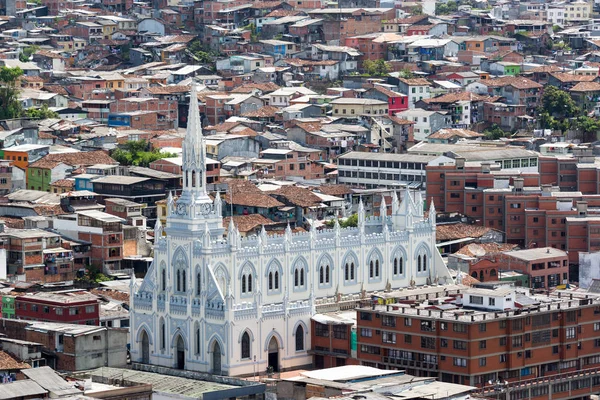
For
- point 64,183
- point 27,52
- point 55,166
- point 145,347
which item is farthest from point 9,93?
point 145,347

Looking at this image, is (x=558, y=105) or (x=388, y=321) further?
(x=558, y=105)

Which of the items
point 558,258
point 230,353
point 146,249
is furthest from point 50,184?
point 230,353

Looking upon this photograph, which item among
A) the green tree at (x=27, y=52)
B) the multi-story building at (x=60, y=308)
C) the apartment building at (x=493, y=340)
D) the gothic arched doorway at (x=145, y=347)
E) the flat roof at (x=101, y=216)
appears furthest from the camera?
the green tree at (x=27, y=52)

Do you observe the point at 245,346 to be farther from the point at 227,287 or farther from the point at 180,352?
the point at 180,352

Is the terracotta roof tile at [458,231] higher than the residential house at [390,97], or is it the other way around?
the residential house at [390,97]

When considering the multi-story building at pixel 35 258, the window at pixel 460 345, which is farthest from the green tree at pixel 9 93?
the window at pixel 460 345

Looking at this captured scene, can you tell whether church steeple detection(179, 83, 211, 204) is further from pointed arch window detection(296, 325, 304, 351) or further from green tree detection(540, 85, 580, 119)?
green tree detection(540, 85, 580, 119)

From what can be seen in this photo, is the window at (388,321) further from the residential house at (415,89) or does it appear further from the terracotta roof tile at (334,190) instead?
the residential house at (415,89)

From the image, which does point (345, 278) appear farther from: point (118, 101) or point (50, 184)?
point (118, 101)
